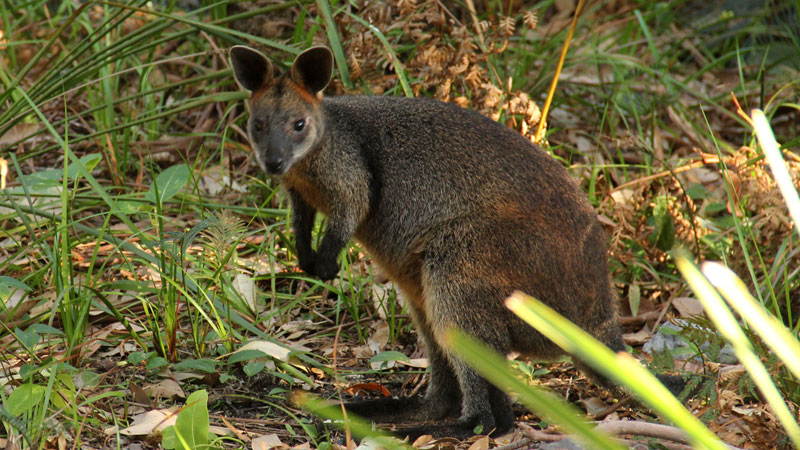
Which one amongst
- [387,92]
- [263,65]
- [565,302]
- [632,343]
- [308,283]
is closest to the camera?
[565,302]

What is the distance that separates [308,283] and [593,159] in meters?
1.98

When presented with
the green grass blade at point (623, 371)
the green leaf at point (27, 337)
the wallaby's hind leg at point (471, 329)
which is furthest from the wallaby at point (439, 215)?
the green grass blade at point (623, 371)

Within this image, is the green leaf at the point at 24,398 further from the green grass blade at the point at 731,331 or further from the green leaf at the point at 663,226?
the green leaf at the point at 663,226

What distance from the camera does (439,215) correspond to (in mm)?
3705

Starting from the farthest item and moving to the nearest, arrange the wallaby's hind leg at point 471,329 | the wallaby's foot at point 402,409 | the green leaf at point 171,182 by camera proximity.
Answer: the green leaf at point 171,182, the wallaby's foot at point 402,409, the wallaby's hind leg at point 471,329

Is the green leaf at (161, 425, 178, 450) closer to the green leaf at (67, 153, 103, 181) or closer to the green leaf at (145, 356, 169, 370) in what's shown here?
the green leaf at (145, 356, 169, 370)

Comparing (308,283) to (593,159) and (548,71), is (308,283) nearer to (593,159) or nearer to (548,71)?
(593,159)

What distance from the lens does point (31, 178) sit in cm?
408

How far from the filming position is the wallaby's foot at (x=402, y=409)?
3.76m

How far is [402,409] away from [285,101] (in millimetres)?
1492

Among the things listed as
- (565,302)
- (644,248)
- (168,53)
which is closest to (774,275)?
(644,248)

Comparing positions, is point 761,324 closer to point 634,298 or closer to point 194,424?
point 194,424

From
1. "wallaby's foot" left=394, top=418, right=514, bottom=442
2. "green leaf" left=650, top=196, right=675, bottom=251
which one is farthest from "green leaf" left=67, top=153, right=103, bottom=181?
"green leaf" left=650, top=196, right=675, bottom=251

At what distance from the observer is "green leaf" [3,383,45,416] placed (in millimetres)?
2914
